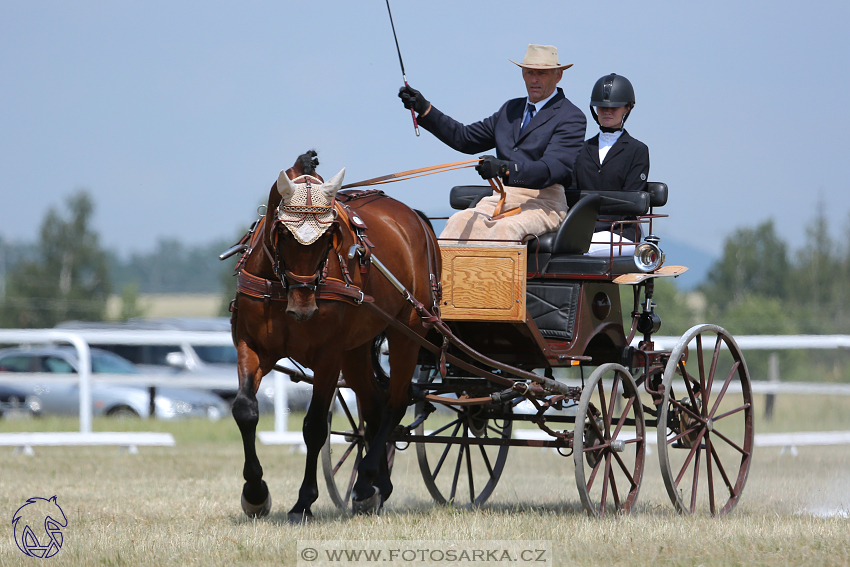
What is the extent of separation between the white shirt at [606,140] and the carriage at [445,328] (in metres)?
0.44

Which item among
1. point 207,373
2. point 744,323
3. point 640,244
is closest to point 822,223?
point 744,323

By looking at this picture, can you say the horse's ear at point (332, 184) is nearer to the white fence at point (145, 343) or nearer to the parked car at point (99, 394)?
the white fence at point (145, 343)

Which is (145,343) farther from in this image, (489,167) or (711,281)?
(711,281)

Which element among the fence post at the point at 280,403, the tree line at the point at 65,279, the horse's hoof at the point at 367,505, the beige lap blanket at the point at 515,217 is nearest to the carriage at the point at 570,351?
the beige lap blanket at the point at 515,217

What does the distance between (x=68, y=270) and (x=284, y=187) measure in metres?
58.9

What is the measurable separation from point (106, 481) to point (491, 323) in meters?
3.81

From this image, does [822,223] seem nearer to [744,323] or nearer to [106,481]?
[744,323]

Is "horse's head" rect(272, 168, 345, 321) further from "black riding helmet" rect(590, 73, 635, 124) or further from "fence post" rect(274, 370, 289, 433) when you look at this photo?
"fence post" rect(274, 370, 289, 433)

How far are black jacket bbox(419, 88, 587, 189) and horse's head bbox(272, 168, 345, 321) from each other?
147cm

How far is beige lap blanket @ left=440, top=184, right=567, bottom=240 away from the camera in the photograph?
670cm

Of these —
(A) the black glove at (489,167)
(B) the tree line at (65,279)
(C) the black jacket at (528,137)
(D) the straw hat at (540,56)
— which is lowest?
(B) the tree line at (65,279)

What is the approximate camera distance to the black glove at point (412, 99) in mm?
7309

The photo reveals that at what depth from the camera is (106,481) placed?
882 cm

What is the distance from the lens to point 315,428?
247 inches
